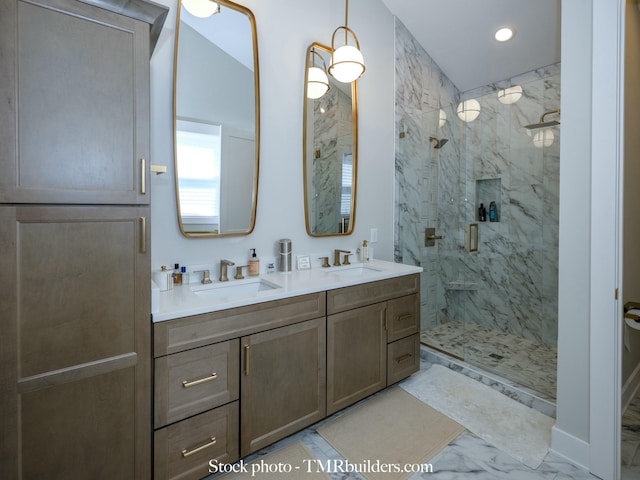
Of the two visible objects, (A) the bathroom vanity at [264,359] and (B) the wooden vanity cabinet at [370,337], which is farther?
(B) the wooden vanity cabinet at [370,337]

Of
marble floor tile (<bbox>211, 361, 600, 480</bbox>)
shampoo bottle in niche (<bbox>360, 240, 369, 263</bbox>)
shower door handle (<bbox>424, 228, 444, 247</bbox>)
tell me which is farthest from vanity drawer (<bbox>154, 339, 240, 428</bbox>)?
shower door handle (<bbox>424, 228, 444, 247</bbox>)

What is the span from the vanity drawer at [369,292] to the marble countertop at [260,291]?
38mm

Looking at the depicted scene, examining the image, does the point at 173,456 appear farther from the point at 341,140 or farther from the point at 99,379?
the point at 341,140

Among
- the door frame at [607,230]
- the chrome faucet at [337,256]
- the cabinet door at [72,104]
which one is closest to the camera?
the cabinet door at [72,104]

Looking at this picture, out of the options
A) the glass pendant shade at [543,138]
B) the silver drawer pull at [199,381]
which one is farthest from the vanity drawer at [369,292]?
the glass pendant shade at [543,138]

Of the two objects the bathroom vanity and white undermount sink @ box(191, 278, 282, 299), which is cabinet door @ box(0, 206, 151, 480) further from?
white undermount sink @ box(191, 278, 282, 299)

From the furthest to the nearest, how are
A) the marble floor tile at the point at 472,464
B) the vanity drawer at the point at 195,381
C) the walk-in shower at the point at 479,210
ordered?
the walk-in shower at the point at 479,210
the marble floor tile at the point at 472,464
the vanity drawer at the point at 195,381

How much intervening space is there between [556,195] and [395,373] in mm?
1998

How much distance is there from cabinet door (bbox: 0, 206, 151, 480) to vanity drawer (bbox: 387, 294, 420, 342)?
4.86 ft

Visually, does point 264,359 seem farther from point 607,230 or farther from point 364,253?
point 607,230

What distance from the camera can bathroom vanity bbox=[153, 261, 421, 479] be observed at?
1.36m

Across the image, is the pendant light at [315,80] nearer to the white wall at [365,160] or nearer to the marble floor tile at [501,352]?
the white wall at [365,160]

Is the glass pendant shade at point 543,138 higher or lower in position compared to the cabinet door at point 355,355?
higher

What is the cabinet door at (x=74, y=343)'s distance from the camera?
1034 millimetres
